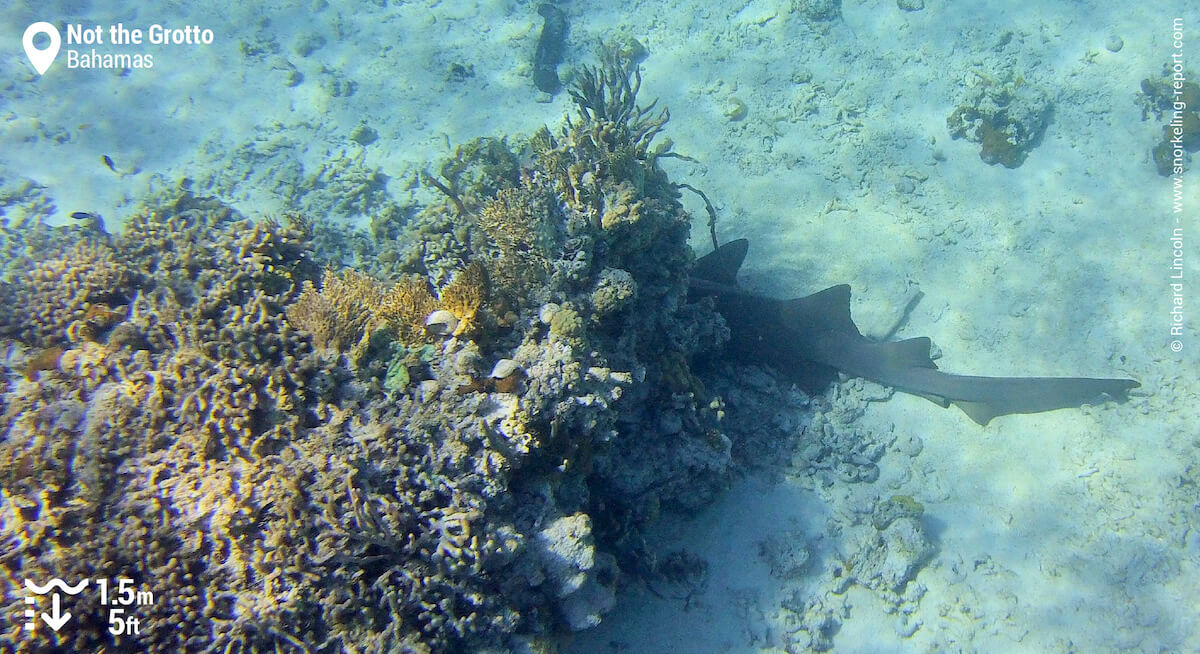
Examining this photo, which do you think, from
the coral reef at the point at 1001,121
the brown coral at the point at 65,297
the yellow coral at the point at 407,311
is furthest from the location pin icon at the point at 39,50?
the coral reef at the point at 1001,121

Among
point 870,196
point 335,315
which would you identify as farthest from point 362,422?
point 870,196

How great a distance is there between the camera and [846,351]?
19.7 feet

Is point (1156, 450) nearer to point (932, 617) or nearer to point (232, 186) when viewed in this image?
point (932, 617)

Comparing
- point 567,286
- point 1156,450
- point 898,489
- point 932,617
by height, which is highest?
point 567,286

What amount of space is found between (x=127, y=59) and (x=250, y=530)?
1296cm

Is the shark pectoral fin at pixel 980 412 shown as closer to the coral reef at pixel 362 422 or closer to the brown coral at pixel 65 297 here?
the coral reef at pixel 362 422

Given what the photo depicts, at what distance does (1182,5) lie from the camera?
9141mm

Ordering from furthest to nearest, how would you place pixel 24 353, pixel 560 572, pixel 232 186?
pixel 232 186 → pixel 24 353 → pixel 560 572

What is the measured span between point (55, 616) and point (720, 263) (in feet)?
18.0

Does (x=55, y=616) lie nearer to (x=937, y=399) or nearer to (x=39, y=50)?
(x=937, y=399)

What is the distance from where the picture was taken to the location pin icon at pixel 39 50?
11.1m

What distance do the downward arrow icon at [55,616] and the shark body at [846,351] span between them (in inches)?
194

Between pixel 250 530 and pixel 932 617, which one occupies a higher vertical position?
pixel 250 530

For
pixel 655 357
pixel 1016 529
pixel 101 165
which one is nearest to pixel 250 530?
pixel 655 357
